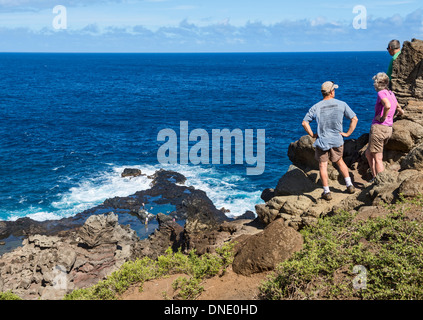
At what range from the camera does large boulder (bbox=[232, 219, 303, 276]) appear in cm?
861

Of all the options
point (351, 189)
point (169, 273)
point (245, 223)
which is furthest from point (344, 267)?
point (245, 223)

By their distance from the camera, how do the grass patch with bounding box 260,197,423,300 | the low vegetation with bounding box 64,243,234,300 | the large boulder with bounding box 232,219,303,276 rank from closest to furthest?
1. the grass patch with bounding box 260,197,423,300
2. the low vegetation with bounding box 64,243,234,300
3. the large boulder with bounding box 232,219,303,276

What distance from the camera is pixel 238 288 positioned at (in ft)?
26.7

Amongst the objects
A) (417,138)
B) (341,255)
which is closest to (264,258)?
(341,255)

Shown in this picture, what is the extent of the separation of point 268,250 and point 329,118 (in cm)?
377

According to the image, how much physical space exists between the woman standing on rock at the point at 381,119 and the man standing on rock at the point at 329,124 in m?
1.07

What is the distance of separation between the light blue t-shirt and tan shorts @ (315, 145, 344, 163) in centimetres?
15

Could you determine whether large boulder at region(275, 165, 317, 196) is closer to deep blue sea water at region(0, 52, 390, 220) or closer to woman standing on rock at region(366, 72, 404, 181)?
woman standing on rock at region(366, 72, 404, 181)

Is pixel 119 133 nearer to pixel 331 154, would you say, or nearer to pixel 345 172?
pixel 345 172

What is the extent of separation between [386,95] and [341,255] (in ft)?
17.7

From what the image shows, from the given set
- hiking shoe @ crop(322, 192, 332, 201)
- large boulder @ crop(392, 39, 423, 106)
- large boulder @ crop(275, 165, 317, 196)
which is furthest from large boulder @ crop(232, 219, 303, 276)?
large boulder @ crop(392, 39, 423, 106)

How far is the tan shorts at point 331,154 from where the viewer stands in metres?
10.4
